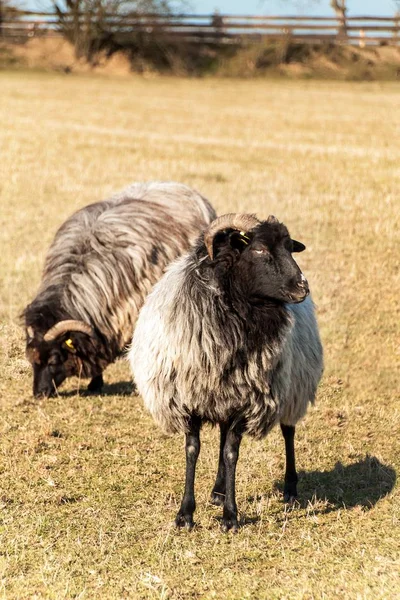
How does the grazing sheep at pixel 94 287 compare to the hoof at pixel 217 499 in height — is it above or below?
above

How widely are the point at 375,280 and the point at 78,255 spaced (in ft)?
16.7

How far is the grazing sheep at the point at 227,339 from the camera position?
614cm

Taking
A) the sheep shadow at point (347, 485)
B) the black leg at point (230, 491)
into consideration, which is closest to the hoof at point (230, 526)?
the black leg at point (230, 491)

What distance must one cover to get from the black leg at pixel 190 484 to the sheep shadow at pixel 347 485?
3.36ft

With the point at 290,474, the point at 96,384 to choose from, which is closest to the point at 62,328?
the point at 96,384

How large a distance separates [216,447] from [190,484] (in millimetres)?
1811

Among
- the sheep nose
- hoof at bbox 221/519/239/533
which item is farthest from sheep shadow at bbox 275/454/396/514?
the sheep nose

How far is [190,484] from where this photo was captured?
6398 millimetres

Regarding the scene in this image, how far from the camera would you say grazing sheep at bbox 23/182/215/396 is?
9234 mm

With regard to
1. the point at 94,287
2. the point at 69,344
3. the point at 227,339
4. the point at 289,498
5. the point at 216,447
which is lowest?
the point at 216,447

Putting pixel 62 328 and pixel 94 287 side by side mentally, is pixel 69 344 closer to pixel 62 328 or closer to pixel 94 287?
pixel 62 328

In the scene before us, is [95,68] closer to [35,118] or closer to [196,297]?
[35,118]

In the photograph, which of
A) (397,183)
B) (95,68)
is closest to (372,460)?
(397,183)

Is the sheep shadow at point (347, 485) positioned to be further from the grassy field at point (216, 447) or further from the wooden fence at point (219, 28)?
the wooden fence at point (219, 28)
